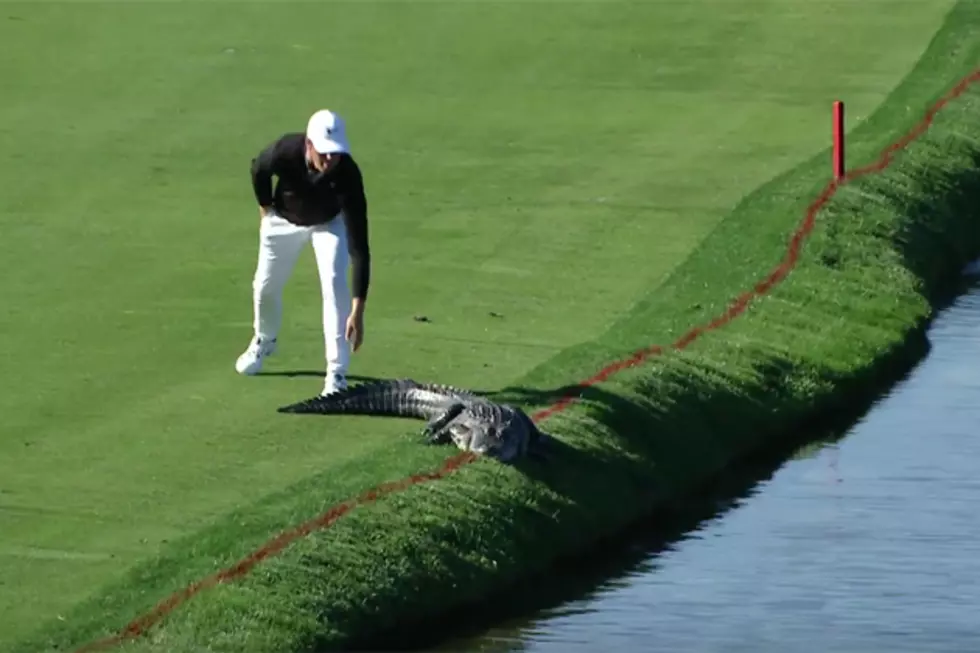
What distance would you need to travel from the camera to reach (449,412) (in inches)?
466

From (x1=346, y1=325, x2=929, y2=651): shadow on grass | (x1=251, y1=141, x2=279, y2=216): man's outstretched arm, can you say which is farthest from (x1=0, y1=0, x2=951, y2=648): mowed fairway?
(x1=251, y1=141, x2=279, y2=216): man's outstretched arm

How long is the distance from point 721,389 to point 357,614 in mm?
4311

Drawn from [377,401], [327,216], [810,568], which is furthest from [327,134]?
[810,568]

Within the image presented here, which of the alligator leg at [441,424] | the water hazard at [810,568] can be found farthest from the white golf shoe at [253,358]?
the water hazard at [810,568]

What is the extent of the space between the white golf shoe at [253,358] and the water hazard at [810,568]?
7.13 feet

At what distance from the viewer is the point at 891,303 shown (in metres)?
16.3

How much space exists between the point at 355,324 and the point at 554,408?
1.06 metres

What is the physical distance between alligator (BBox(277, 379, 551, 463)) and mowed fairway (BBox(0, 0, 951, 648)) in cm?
12

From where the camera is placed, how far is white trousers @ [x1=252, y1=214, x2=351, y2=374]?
1235 centimetres

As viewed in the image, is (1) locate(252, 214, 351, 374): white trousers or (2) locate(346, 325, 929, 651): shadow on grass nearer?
(2) locate(346, 325, 929, 651): shadow on grass

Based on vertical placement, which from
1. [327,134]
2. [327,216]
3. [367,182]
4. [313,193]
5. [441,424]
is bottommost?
[441,424]

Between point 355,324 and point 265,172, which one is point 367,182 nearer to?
point 265,172

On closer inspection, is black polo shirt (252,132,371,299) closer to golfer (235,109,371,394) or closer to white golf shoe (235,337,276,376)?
golfer (235,109,371,394)

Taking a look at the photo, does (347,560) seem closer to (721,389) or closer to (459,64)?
(721,389)
